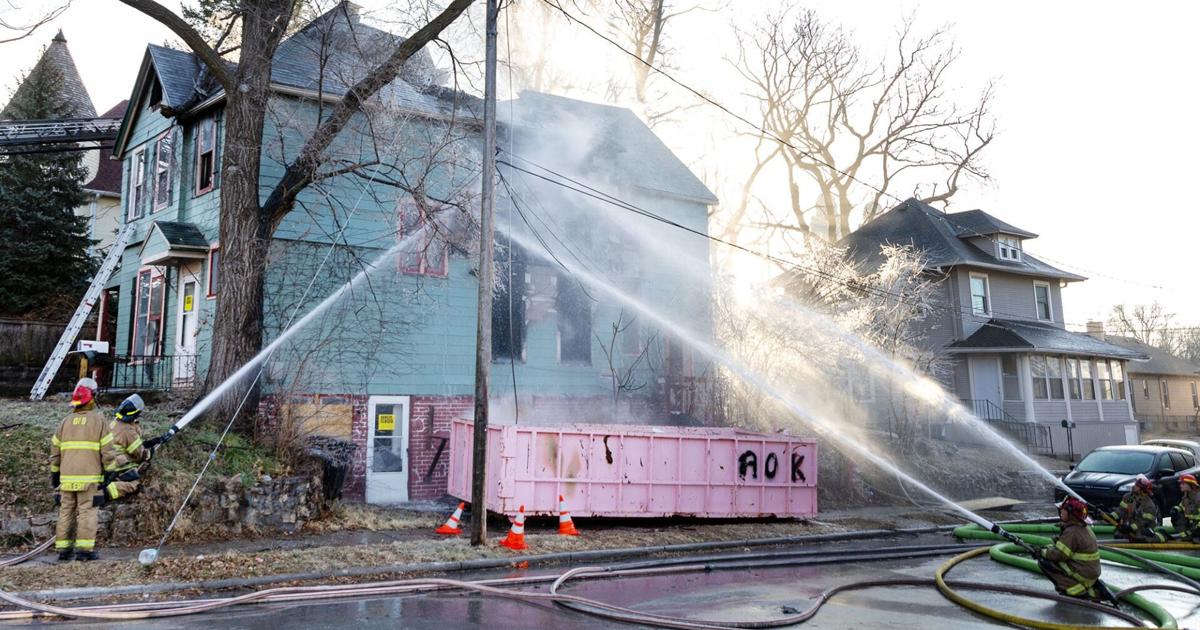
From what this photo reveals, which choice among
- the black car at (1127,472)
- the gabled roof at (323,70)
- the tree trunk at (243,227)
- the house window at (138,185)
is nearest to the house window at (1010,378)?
the black car at (1127,472)

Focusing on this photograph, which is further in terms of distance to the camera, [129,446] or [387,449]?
[387,449]

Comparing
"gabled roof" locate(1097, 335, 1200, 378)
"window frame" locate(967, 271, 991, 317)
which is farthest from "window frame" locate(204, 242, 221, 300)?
"gabled roof" locate(1097, 335, 1200, 378)

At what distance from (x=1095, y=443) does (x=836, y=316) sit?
1509cm

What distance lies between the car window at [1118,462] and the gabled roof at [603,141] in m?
11.5

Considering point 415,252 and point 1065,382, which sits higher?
point 415,252

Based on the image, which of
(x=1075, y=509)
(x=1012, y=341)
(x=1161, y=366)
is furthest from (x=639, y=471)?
(x=1161, y=366)

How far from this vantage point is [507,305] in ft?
61.9

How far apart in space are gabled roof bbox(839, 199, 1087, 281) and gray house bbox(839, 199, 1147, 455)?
0.06 m

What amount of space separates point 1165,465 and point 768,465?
8668 millimetres

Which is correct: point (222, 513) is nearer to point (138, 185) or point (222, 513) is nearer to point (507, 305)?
point (507, 305)

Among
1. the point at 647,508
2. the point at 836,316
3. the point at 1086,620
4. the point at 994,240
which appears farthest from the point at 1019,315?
the point at 1086,620

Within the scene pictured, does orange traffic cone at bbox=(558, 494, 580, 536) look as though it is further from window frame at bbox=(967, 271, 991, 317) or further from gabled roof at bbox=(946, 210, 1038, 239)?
gabled roof at bbox=(946, 210, 1038, 239)

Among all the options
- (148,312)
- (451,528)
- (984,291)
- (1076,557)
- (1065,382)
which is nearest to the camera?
(1076,557)

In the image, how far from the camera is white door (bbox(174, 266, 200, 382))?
657 inches
